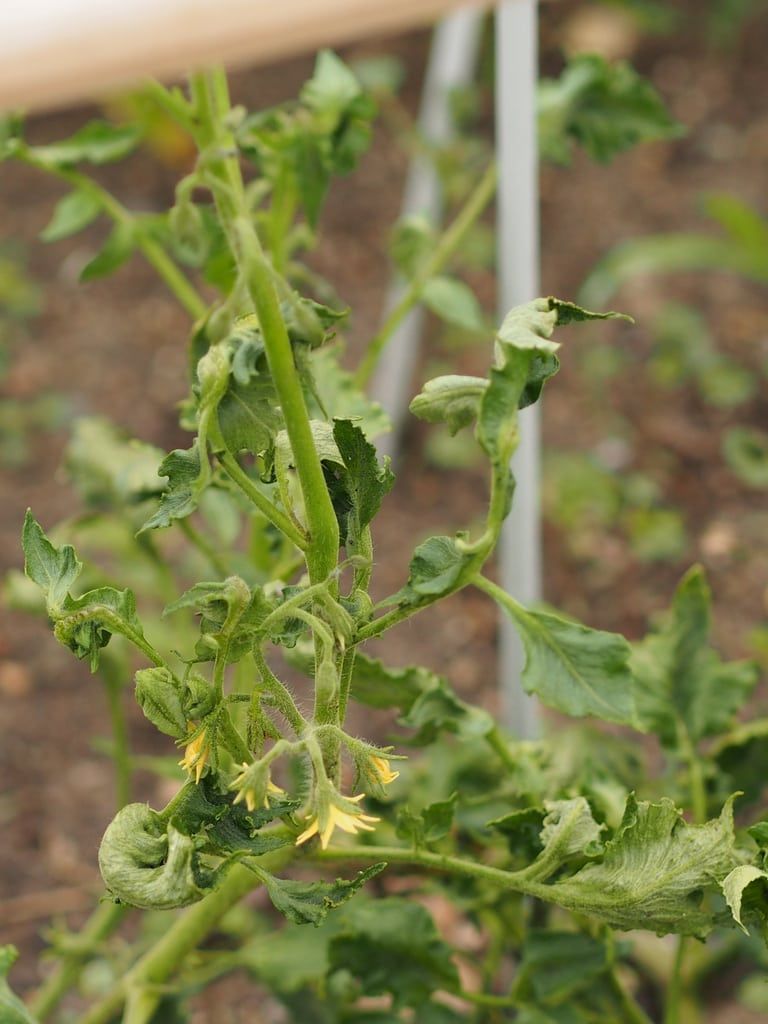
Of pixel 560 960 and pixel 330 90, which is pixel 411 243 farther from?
pixel 560 960

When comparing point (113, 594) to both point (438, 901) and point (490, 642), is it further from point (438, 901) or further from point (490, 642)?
point (490, 642)

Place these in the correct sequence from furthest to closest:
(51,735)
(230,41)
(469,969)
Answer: (51,735)
(469,969)
(230,41)

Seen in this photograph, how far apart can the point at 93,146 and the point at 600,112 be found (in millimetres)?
421

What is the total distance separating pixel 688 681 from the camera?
87 centimetres

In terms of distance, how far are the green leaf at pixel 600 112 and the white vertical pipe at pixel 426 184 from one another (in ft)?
1.61

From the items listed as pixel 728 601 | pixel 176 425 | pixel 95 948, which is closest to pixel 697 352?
pixel 728 601

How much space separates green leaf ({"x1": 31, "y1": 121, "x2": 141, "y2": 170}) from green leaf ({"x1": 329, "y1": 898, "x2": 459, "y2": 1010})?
0.59 metres

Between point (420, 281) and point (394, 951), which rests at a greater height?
point (420, 281)

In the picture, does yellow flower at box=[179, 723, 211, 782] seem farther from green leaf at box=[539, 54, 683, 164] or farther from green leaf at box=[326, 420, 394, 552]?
green leaf at box=[539, 54, 683, 164]

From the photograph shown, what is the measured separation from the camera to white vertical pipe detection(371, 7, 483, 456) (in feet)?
5.06

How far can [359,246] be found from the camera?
72.5 inches

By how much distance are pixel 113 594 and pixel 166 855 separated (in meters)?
0.12

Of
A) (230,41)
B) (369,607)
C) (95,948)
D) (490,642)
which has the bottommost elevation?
(95,948)

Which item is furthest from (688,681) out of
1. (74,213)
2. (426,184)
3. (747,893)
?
(426,184)
